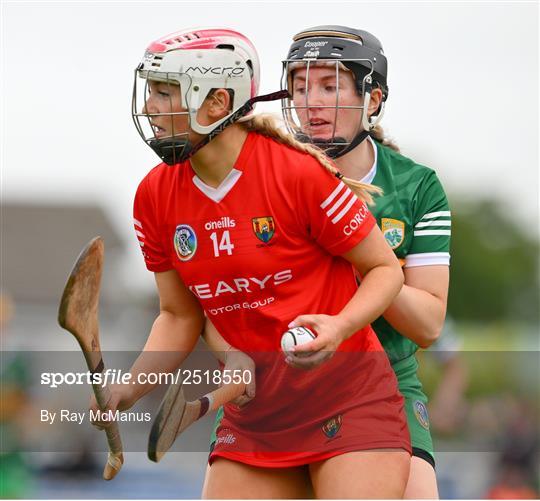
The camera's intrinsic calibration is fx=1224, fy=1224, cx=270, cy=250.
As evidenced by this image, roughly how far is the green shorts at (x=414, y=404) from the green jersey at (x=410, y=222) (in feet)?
0.15

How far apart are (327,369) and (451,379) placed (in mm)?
3188

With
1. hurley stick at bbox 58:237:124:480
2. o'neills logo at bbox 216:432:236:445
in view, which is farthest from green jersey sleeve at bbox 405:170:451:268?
hurley stick at bbox 58:237:124:480

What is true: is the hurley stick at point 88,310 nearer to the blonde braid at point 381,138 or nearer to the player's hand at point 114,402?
the player's hand at point 114,402

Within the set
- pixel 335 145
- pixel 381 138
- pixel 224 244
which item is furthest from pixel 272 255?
pixel 381 138

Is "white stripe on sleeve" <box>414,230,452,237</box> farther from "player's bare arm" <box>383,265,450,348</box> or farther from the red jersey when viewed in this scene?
the red jersey

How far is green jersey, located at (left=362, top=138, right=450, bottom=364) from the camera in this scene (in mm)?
4586

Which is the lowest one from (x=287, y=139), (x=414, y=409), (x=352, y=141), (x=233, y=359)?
(x=414, y=409)

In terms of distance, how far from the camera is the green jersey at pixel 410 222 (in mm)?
4586

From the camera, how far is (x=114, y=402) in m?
4.12

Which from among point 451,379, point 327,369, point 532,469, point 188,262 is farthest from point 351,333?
point 532,469

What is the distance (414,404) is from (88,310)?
137 cm

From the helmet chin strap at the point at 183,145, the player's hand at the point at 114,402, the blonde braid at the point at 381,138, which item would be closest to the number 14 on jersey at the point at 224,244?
the helmet chin strap at the point at 183,145

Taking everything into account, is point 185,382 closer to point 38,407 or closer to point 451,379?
point 451,379

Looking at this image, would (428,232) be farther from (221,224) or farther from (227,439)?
(227,439)
